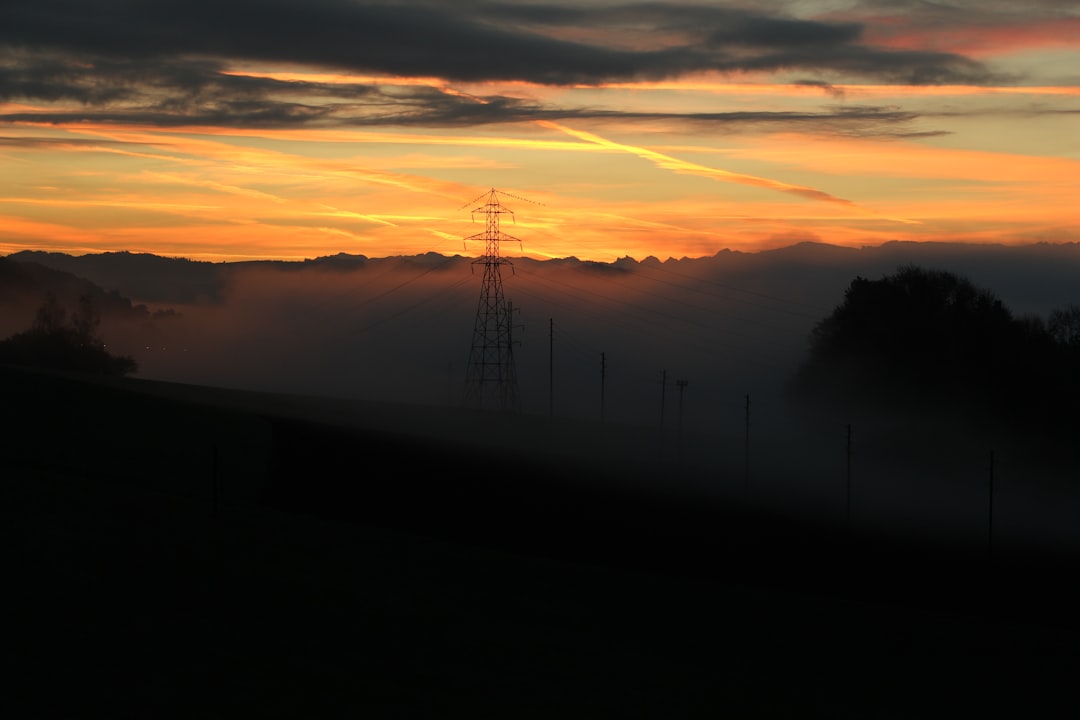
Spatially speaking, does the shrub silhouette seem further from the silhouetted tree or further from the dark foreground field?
the silhouetted tree

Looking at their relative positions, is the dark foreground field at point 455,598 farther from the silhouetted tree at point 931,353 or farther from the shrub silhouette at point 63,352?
the shrub silhouette at point 63,352

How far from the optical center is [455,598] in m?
36.1

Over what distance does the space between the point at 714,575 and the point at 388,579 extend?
18.5 m

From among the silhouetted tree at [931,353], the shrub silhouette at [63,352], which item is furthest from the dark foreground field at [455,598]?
the shrub silhouette at [63,352]

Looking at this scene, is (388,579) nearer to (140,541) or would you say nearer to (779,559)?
(140,541)

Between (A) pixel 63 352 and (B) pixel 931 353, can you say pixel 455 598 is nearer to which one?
(B) pixel 931 353

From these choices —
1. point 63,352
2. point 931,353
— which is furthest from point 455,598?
point 63,352

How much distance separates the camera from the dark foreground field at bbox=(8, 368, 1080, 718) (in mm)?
25156

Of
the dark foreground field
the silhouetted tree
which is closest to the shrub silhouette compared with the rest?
the dark foreground field

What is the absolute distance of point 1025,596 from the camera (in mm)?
54219

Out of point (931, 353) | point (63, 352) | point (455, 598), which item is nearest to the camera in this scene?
point (455, 598)

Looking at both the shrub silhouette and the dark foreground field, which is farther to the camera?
the shrub silhouette

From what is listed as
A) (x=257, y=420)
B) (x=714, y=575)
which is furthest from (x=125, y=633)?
(x=257, y=420)

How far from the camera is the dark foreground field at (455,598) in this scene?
2516 cm
